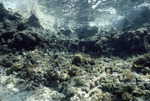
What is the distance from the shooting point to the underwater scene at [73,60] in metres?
4.69

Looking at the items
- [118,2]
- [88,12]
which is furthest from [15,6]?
[118,2]

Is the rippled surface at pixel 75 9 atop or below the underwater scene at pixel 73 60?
atop

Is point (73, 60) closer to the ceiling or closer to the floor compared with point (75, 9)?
closer to the floor

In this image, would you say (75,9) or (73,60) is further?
(75,9)

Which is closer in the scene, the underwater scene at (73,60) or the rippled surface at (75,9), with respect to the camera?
the underwater scene at (73,60)

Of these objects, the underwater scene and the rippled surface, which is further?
the rippled surface

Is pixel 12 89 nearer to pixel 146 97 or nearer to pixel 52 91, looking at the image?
pixel 52 91

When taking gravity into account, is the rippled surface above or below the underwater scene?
above

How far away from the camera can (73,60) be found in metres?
7.93

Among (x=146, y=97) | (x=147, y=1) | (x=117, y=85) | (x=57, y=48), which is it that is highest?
(x=147, y=1)

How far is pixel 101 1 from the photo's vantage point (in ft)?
66.1

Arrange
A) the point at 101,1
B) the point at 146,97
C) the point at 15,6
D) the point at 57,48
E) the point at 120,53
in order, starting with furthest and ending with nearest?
the point at 15,6 → the point at 101,1 → the point at 57,48 → the point at 120,53 → the point at 146,97

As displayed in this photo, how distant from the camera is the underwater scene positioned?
4688 millimetres

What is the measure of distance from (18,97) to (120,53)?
1016 centimetres
